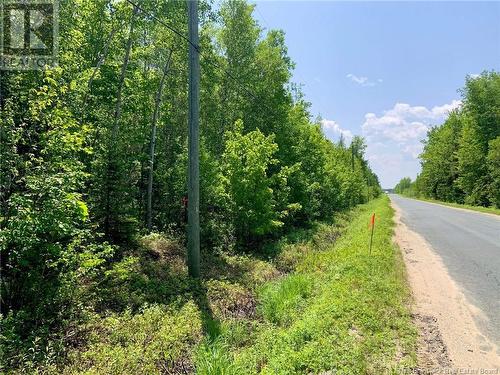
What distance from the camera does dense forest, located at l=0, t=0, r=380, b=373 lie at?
205 inches

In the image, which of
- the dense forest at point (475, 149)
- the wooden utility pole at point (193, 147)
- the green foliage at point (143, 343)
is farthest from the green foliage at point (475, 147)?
the green foliage at point (143, 343)

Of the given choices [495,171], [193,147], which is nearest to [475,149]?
[495,171]

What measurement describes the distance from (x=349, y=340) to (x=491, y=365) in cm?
171

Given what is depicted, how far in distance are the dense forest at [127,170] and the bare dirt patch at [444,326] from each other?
4.01 meters

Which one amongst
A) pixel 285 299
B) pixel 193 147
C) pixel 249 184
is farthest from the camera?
pixel 249 184

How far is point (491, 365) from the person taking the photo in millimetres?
4219

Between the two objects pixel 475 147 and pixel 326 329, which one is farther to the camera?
pixel 475 147

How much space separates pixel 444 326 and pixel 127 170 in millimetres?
8872

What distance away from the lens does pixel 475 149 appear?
41.1 metres

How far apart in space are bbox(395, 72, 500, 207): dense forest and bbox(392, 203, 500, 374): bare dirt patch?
3370cm

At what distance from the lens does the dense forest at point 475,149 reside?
36.8 m

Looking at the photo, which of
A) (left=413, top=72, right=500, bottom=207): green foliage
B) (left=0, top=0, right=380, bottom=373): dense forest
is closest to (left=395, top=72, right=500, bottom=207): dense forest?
(left=413, top=72, right=500, bottom=207): green foliage

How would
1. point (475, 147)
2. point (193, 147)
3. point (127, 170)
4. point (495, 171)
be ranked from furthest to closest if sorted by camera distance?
point (475, 147) < point (495, 171) < point (127, 170) < point (193, 147)

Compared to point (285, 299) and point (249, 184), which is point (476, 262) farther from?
point (249, 184)
